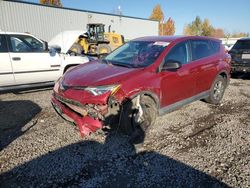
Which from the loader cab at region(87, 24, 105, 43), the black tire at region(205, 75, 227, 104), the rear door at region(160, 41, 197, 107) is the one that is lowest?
the black tire at region(205, 75, 227, 104)

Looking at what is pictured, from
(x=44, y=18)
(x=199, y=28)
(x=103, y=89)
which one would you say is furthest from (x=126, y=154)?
(x=199, y=28)

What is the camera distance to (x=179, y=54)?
4258 mm

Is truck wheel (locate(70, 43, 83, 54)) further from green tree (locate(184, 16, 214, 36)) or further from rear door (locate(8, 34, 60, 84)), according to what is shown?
green tree (locate(184, 16, 214, 36))

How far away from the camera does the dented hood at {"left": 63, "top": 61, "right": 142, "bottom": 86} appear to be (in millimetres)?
3328

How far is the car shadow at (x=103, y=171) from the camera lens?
8.52 ft

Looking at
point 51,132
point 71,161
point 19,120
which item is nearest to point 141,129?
point 71,161

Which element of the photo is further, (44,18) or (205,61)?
(44,18)

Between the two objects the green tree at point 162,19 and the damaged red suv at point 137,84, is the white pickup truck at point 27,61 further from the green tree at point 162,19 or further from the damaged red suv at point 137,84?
the green tree at point 162,19

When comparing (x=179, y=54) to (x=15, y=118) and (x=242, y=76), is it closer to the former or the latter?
(x=15, y=118)

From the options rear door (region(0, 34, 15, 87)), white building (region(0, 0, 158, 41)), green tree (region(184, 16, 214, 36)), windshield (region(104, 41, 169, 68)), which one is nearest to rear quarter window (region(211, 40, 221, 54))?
windshield (region(104, 41, 169, 68))

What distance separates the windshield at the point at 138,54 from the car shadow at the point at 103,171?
1.58 meters

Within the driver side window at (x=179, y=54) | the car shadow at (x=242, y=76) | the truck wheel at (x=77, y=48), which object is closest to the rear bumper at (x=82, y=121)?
the driver side window at (x=179, y=54)

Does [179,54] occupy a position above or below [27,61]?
above

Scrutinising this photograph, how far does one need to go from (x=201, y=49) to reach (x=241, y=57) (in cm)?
443
